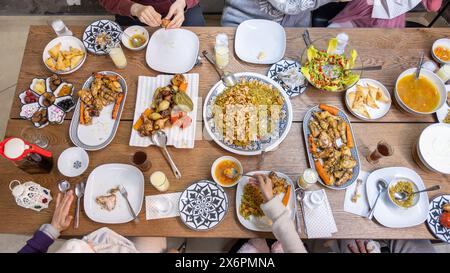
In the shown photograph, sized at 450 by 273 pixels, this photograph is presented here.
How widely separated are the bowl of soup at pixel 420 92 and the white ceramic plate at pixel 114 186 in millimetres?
1717

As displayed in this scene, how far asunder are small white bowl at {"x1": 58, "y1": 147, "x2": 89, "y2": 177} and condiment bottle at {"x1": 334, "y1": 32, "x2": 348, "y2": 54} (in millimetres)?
1808

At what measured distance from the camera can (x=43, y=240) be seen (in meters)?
1.52

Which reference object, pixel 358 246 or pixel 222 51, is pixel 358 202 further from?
pixel 222 51

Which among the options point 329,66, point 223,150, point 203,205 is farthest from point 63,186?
point 329,66

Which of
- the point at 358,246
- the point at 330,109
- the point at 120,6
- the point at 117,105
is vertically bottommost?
the point at 358,246

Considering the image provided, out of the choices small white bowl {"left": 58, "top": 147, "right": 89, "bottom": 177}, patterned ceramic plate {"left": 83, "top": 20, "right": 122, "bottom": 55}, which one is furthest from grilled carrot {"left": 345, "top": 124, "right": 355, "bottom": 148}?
patterned ceramic plate {"left": 83, "top": 20, "right": 122, "bottom": 55}

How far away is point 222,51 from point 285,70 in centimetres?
45

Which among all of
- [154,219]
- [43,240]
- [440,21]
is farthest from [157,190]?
[440,21]

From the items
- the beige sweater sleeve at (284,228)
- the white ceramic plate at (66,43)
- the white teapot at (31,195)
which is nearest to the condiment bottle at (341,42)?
the beige sweater sleeve at (284,228)

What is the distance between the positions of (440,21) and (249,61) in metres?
2.91

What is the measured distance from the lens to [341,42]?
2.00 m
